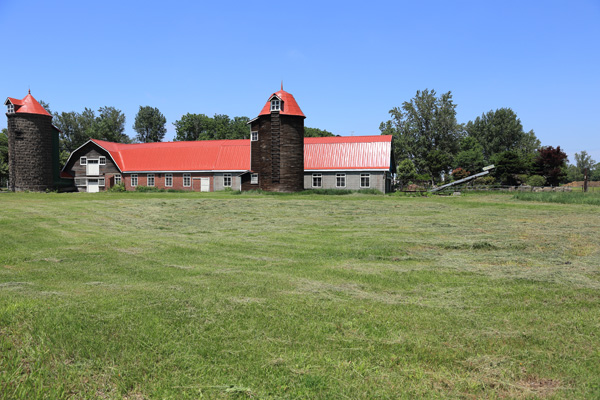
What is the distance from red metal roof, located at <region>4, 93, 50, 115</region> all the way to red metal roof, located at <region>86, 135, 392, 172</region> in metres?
7.31

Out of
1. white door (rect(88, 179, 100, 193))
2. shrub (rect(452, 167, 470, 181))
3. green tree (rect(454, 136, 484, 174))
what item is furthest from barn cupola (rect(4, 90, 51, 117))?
green tree (rect(454, 136, 484, 174))

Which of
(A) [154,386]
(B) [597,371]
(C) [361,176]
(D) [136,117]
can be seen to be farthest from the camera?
(D) [136,117]

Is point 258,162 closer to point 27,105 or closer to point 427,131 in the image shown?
point 27,105

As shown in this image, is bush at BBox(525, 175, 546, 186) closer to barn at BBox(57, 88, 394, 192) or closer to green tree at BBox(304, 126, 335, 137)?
barn at BBox(57, 88, 394, 192)

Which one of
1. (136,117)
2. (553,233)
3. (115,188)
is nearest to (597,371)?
(553,233)

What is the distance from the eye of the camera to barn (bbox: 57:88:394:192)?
43125 millimetres

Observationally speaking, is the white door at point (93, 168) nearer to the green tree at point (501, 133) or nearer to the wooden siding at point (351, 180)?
the wooden siding at point (351, 180)

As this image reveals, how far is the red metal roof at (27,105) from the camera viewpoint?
45553 mm

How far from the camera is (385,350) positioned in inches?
192

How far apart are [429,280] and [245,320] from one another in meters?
4.20

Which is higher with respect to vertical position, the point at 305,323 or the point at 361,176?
the point at 361,176

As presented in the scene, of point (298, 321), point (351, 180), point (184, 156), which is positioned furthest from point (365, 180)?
point (298, 321)

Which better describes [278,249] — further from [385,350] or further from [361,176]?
[361,176]

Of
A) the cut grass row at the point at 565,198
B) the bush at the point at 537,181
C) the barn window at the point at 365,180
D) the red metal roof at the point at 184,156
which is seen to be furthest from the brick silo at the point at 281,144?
the bush at the point at 537,181
